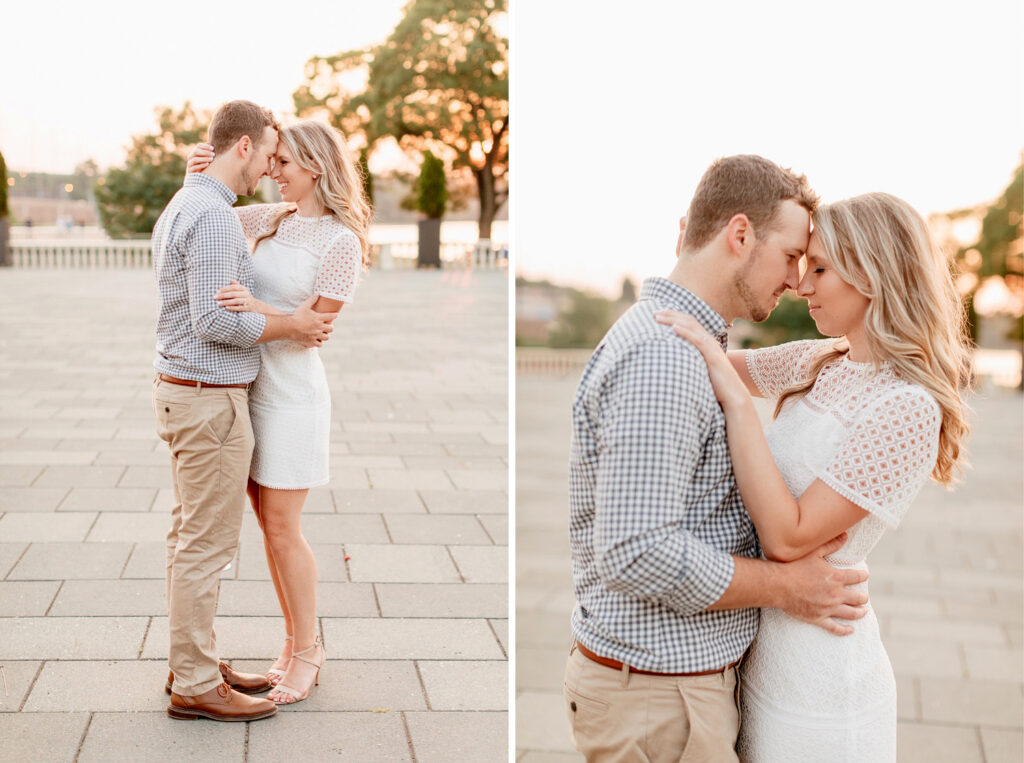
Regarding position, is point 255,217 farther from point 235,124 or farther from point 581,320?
point 581,320

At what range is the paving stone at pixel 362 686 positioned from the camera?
3.74 m

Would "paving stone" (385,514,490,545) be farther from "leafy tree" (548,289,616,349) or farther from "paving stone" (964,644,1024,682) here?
"leafy tree" (548,289,616,349)

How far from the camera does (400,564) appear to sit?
5211 millimetres

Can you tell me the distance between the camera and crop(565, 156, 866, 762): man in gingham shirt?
179 centimetres

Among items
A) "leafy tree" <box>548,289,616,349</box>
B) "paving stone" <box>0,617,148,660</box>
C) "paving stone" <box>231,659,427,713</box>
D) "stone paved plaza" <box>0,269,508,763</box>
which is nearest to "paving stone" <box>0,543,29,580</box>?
"stone paved plaza" <box>0,269,508,763</box>

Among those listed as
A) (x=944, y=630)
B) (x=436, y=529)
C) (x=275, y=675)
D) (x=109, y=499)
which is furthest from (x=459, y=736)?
(x=944, y=630)

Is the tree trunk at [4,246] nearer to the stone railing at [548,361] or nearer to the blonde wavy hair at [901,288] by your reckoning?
the stone railing at [548,361]

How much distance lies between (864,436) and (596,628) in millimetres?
595

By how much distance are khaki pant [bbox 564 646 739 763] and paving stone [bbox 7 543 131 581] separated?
3.40 metres

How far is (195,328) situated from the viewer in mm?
3238

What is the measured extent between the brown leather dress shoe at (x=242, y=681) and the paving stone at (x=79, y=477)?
3009 mm

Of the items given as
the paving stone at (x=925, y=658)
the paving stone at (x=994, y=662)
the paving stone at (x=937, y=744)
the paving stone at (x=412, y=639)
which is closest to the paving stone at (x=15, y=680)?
the paving stone at (x=412, y=639)

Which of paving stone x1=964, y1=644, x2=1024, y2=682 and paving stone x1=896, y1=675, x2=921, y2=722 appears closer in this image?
paving stone x1=896, y1=675, x2=921, y2=722

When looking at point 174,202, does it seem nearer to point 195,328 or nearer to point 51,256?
point 195,328
